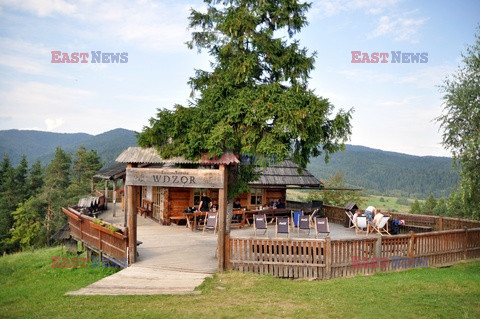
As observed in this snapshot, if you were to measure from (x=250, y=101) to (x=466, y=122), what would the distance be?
354 inches

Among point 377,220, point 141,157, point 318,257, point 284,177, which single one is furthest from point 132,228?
point 284,177

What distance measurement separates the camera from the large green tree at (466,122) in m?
13.9

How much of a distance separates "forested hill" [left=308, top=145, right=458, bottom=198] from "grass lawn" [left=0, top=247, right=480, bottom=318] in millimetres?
94756

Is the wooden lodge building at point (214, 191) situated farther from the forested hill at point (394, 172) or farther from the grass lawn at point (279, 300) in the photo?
the forested hill at point (394, 172)

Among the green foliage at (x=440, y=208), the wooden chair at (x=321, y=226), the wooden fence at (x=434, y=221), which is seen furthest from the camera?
the green foliage at (x=440, y=208)

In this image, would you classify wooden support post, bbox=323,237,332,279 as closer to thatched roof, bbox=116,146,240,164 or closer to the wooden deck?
the wooden deck

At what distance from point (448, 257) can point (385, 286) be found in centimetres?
497

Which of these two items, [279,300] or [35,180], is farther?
[35,180]

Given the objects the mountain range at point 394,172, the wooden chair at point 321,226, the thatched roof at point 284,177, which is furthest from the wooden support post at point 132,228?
the mountain range at point 394,172

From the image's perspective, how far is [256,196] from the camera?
20.1m

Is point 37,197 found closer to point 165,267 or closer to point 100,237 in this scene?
point 100,237

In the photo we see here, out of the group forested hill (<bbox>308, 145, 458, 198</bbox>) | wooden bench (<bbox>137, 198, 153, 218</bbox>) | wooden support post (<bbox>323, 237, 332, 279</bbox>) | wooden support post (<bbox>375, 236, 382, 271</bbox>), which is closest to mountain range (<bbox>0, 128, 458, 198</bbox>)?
forested hill (<bbox>308, 145, 458, 198</bbox>)

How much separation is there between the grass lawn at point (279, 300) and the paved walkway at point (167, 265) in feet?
1.31

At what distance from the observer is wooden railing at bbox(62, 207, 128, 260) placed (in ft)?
35.6
